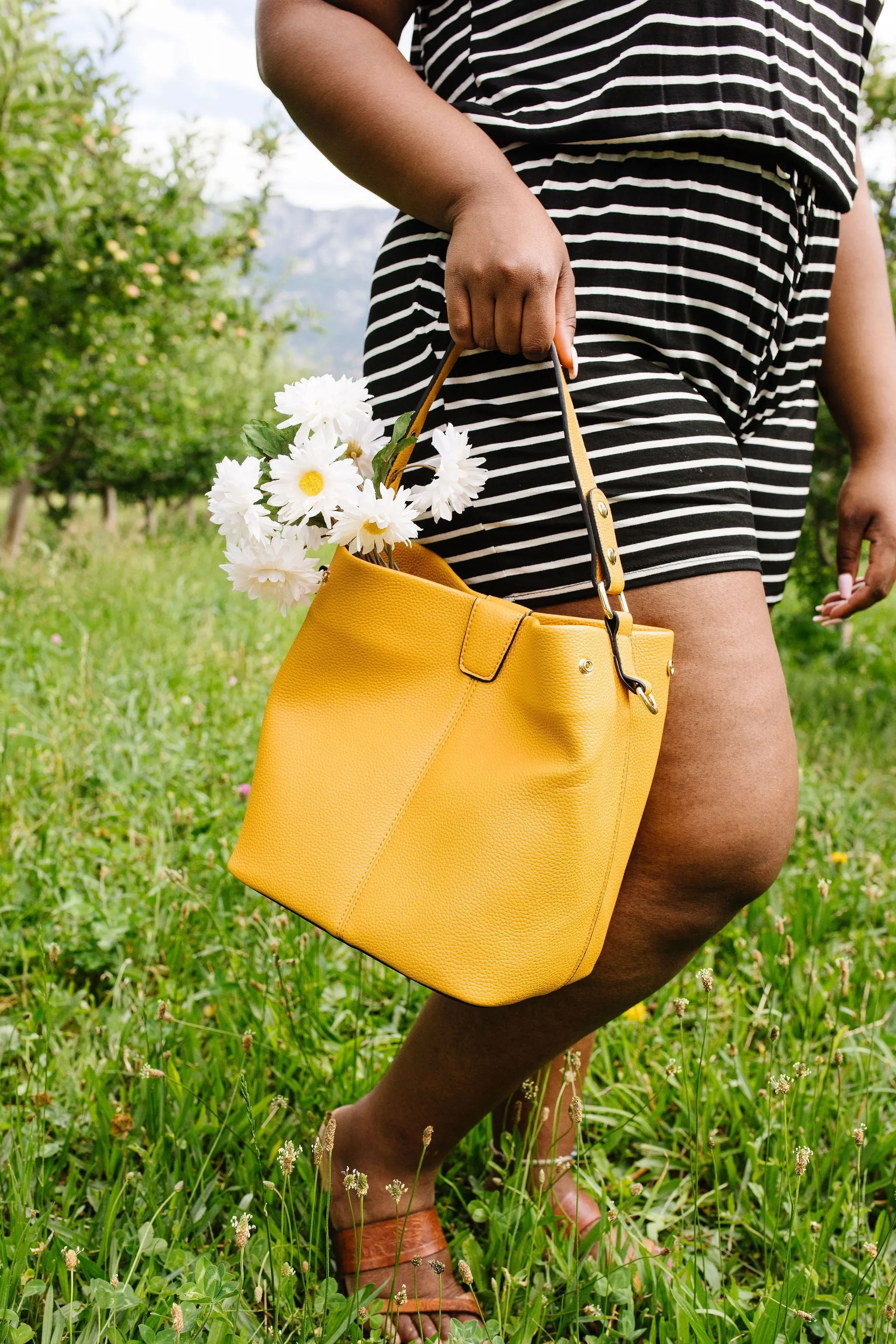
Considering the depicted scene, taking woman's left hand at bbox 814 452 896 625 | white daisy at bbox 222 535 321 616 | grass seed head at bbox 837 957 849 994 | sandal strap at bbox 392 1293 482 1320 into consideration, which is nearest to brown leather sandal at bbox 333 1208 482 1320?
sandal strap at bbox 392 1293 482 1320

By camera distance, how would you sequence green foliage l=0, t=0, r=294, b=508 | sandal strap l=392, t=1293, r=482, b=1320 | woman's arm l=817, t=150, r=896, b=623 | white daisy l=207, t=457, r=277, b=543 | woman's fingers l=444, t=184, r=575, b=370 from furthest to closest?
1. green foliage l=0, t=0, r=294, b=508
2. woman's arm l=817, t=150, r=896, b=623
3. sandal strap l=392, t=1293, r=482, b=1320
4. white daisy l=207, t=457, r=277, b=543
5. woman's fingers l=444, t=184, r=575, b=370

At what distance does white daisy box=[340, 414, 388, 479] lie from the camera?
1050 millimetres

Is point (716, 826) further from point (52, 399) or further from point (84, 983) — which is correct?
point (52, 399)

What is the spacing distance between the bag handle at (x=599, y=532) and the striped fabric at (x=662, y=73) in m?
0.28

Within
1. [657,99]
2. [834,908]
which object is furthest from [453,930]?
[834,908]

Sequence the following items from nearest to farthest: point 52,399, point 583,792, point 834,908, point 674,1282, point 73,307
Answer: point 583,792
point 674,1282
point 834,908
point 73,307
point 52,399

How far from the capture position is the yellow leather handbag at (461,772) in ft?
3.01

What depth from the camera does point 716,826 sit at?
1.01 metres

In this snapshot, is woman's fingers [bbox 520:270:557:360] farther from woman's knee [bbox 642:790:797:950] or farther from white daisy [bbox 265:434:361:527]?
woman's knee [bbox 642:790:797:950]

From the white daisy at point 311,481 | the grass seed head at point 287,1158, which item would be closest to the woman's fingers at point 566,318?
the white daisy at point 311,481

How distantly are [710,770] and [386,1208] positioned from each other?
0.72 meters

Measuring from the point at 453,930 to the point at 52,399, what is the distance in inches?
229

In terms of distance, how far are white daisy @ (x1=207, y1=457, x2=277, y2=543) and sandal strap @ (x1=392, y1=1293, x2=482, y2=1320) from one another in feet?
3.07

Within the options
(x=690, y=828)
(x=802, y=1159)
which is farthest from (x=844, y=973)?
(x=690, y=828)
